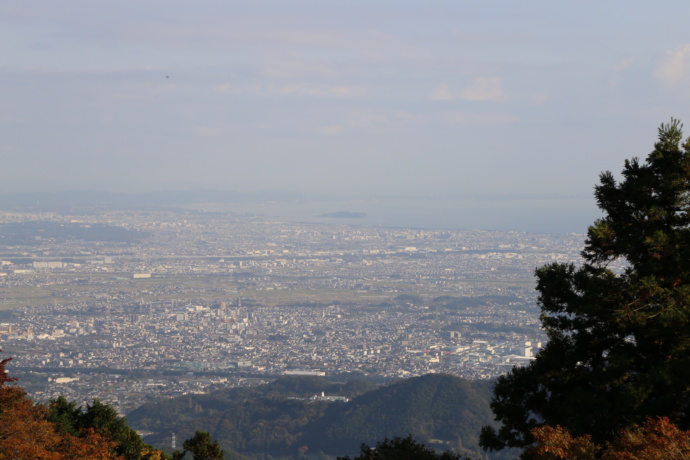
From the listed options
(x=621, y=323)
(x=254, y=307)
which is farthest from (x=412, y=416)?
(x=254, y=307)

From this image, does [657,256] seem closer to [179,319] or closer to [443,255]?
[179,319]

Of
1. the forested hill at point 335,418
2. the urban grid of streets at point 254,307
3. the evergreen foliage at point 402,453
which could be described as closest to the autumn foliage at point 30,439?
the evergreen foliage at point 402,453

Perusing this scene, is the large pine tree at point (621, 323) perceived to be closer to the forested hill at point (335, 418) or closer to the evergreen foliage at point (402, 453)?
the evergreen foliage at point (402, 453)

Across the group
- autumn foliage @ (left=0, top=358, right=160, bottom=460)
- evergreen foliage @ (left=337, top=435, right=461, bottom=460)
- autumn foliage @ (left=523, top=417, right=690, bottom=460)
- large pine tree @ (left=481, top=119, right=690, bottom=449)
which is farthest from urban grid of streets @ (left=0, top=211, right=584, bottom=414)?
autumn foliage @ (left=523, top=417, right=690, bottom=460)

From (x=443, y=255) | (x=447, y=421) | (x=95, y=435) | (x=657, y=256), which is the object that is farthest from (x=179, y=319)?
(x=657, y=256)

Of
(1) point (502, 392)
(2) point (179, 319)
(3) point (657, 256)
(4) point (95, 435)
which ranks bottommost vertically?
(2) point (179, 319)

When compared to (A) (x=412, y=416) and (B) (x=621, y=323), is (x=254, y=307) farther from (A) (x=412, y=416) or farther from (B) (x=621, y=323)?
(B) (x=621, y=323)
